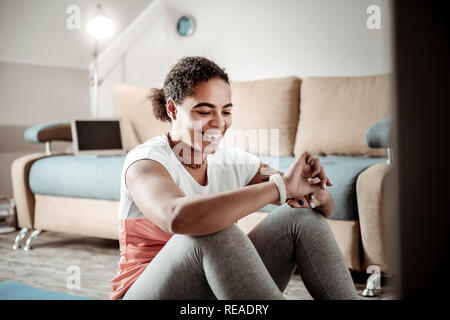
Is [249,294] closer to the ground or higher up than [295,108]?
closer to the ground

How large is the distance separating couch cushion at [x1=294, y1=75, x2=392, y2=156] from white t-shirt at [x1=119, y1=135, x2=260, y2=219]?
1.20 metres

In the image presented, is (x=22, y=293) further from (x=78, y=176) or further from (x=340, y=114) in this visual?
(x=340, y=114)

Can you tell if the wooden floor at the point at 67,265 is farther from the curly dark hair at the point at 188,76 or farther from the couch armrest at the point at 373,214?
the curly dark hair at the point at 188,76

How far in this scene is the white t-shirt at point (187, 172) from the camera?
38.8 inches

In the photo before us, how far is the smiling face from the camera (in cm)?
106

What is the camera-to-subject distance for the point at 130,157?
98cm

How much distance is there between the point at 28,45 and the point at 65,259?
6.03 feet

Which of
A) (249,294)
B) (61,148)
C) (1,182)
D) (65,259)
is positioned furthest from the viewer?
(61,148)

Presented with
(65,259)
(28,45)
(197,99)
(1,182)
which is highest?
(28,45)

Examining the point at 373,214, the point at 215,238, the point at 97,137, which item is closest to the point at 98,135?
the point at 97,137

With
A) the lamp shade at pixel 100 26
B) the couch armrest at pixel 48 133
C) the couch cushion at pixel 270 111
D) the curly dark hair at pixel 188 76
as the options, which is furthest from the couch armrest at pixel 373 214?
the lamp shade at pixel 100 26

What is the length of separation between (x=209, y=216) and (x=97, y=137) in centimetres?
208

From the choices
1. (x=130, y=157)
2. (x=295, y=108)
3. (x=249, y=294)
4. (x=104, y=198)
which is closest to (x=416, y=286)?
(x=249, y=294)

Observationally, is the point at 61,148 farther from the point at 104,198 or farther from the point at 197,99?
the point at 197,99
